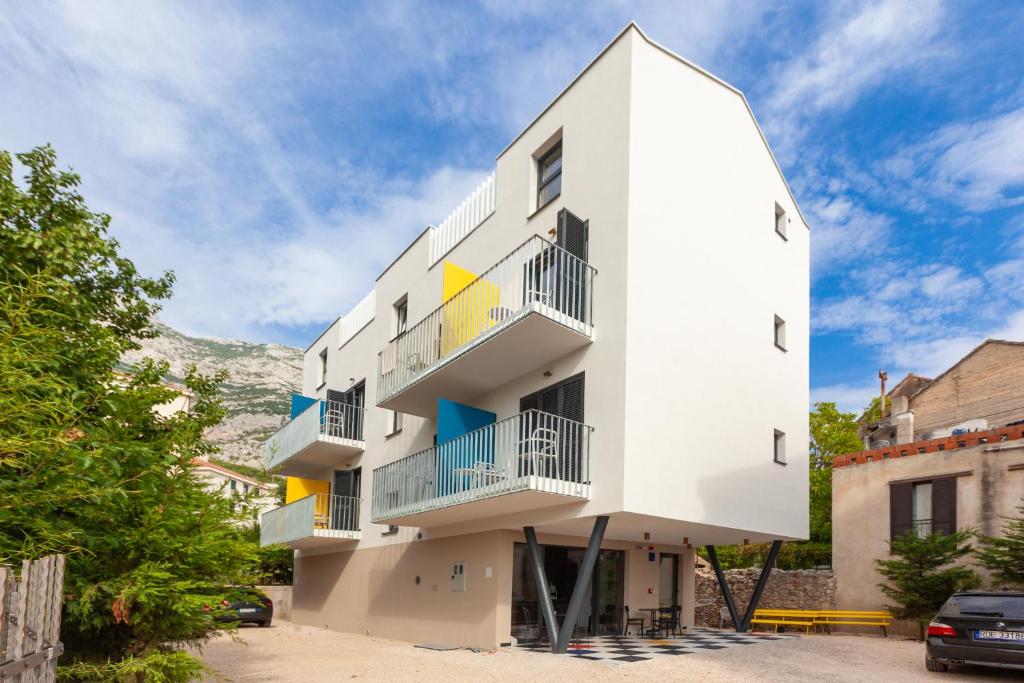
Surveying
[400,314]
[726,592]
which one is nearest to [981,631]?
[726,592]

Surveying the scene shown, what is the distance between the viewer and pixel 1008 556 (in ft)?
47.9

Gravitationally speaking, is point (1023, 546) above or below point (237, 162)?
below

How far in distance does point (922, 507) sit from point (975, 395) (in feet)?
65.3

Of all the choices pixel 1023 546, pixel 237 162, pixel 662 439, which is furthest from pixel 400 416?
pixel 1023 546

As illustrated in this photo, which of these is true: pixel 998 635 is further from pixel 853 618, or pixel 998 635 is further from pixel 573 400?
pixel 853 618

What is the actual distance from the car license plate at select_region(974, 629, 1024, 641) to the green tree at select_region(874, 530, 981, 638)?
585 cm

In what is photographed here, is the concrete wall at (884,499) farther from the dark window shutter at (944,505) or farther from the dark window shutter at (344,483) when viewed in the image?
the dark window shutter at (344,483)

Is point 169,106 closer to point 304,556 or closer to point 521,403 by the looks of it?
point 521,403

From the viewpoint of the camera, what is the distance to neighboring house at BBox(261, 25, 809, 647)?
13125 millimetres

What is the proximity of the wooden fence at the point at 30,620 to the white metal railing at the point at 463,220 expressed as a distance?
1364 centimetres

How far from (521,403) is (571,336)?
7.81 ft

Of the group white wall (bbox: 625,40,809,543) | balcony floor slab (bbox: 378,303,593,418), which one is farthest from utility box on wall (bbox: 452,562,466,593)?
white wall (bbox: 625,40,809,543)

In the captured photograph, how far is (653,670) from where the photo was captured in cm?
1100

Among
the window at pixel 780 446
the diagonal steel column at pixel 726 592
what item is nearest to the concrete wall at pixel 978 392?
the window at pixel 780 446
